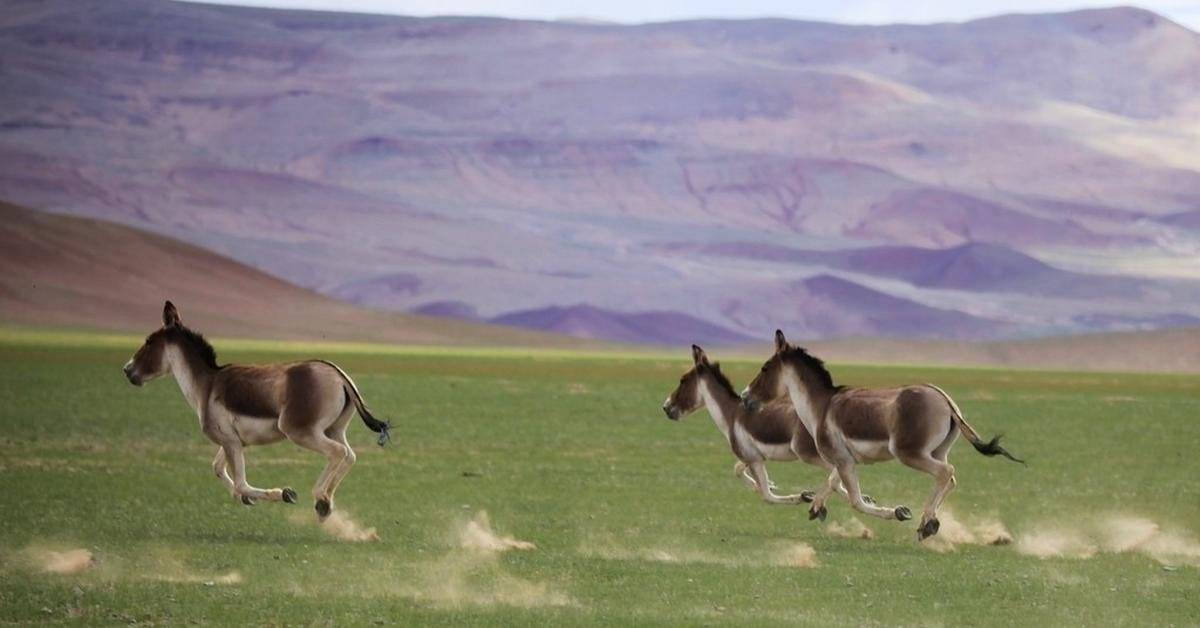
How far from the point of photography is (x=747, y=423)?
18.0 metres

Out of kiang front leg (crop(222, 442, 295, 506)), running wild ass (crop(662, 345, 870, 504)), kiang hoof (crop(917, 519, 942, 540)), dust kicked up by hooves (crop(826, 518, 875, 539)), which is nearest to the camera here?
kiang front leg (crop(222, 442, 295, 506))

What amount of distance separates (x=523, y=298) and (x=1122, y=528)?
126m

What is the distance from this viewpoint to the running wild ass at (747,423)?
17.5 metres

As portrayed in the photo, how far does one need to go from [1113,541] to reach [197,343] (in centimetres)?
1177

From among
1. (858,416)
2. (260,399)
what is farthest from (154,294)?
(858,416)

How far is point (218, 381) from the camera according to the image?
51.2 ft

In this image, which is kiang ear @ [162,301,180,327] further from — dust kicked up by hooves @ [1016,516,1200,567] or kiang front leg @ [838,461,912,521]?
dust kicked up by hooves @ [1016,516,1200,567]

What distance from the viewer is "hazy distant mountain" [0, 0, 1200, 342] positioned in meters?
153

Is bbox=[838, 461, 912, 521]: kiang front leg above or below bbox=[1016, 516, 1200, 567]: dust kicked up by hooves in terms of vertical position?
above

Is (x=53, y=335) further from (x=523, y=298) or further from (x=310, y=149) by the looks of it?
(x=310, y=149)

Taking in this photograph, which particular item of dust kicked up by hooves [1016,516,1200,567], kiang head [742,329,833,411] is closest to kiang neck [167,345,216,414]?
kiang head [742,329,833,411]

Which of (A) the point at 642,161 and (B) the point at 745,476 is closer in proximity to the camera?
(B) the point at 745,476

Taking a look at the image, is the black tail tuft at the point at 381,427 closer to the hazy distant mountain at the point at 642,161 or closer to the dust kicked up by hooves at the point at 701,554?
the dust kicked up by hooves at the point at 701,554

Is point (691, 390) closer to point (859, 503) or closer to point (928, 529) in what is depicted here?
point (859, 503)
